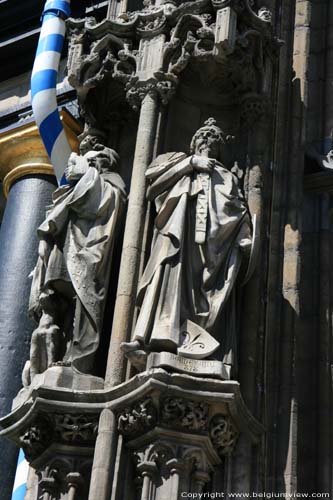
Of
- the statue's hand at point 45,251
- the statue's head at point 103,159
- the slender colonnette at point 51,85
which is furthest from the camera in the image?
the slender colonnette at point 51,85

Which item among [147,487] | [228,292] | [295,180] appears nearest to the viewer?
[147,487]

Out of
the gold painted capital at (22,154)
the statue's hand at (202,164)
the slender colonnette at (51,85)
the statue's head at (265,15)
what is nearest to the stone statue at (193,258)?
the statue's hand at (202,164)

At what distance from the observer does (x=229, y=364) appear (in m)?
11.0

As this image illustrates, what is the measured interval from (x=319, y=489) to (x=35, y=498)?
2136 mm

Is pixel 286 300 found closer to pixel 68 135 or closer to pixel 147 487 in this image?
pixel 147 487

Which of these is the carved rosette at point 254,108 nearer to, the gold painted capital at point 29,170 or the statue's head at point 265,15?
the statue's head at point 265,15

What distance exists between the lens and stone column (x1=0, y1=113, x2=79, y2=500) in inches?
538

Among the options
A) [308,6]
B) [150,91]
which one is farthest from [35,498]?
[308,6]

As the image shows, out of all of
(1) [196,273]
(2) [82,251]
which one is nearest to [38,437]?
(2) [82,251]

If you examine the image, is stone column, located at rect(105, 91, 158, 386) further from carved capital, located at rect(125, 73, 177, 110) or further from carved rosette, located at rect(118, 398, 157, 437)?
carved rosette, located at rect(118, 398, 157, 437)

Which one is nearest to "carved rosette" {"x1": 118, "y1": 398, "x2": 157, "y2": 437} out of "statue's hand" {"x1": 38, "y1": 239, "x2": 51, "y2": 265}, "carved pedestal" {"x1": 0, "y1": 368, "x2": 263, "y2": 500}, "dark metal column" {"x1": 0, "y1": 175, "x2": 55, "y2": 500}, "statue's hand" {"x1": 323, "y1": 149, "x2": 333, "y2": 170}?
"carved pedestal" {"x1": 0, "y1": 368, "x2": 263, "y2": 500}

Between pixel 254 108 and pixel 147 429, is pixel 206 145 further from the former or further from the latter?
pixel 147 429

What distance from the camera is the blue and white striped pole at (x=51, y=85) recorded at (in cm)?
1393

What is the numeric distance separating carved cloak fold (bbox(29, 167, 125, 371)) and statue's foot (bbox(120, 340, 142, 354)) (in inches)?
17.3
